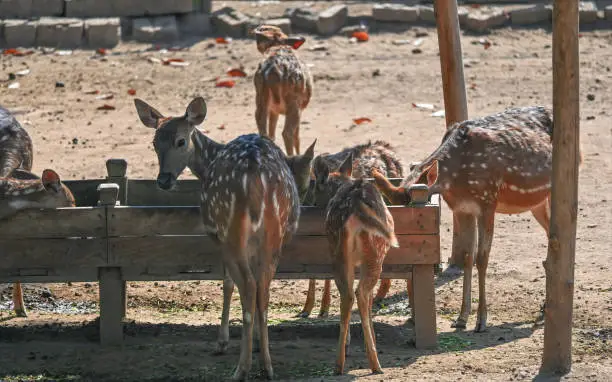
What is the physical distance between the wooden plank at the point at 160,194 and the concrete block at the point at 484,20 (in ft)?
37.2

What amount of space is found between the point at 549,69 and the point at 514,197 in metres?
9.23

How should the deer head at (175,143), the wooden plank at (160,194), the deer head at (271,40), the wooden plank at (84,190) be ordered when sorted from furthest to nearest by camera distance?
the deer head at (271,40), the wooden plank at (160,194), the wooden plank at (84,190), the deer head at (175,143)

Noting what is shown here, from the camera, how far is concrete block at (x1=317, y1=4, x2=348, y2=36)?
70.3 ft

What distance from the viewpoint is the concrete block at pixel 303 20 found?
21.5m

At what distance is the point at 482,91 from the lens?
60.5 ft

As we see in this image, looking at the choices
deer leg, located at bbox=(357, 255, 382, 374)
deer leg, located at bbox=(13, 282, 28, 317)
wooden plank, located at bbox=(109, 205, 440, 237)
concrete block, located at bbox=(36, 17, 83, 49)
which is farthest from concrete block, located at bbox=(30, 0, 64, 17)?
deer leg, located at bbox=(357, 255, 382, 374)

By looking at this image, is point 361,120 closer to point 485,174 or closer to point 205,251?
point 485,174

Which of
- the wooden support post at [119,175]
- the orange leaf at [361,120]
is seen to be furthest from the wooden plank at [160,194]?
the orange leaf at [361,120]

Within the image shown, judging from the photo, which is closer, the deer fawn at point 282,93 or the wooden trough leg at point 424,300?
the wooden trough leg at point 424,300

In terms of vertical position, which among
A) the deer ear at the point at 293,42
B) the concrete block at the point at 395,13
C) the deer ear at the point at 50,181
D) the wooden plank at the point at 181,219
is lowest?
the wooden plank at the point at 181,219

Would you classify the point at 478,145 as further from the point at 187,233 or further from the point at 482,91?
the point at 482,91

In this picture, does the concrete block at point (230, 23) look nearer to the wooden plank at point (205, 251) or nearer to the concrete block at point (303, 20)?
the concrete block at point (303, 20)

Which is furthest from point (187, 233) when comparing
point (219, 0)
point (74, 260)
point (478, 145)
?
point (219, 0)

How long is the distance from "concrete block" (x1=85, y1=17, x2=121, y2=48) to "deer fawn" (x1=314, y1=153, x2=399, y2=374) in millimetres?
12596
